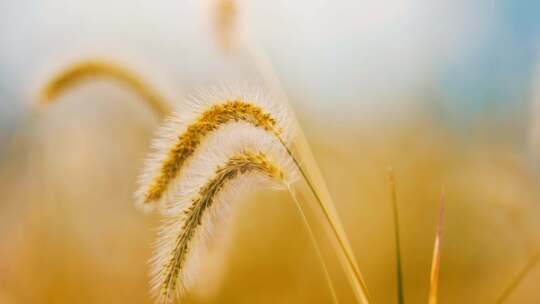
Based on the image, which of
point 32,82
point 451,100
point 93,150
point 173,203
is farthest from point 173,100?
point 451,100

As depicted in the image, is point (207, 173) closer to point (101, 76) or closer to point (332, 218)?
point (332, 218)

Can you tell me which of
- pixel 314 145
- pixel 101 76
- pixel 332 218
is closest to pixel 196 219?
pixel 332 218

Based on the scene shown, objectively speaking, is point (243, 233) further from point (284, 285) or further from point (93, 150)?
point (93, 150)

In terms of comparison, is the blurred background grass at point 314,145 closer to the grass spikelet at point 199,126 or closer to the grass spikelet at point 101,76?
the grass spikelet at point 101,76

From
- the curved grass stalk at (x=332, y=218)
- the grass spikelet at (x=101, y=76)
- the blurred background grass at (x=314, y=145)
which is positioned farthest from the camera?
the blurred background grass at (x=314, y=145)

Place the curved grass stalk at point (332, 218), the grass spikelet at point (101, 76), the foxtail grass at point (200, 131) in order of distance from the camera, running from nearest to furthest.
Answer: the curved grass stalk at point (332, 218) → the foxtail grass at point (200, 131) → the grass spikelet at point (101, 76)

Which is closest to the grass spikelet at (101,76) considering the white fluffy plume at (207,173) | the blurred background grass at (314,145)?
the blurred background grass at (314,145)

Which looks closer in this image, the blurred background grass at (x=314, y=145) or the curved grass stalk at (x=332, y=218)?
the curved grass stalk at (x=332, y=218)
